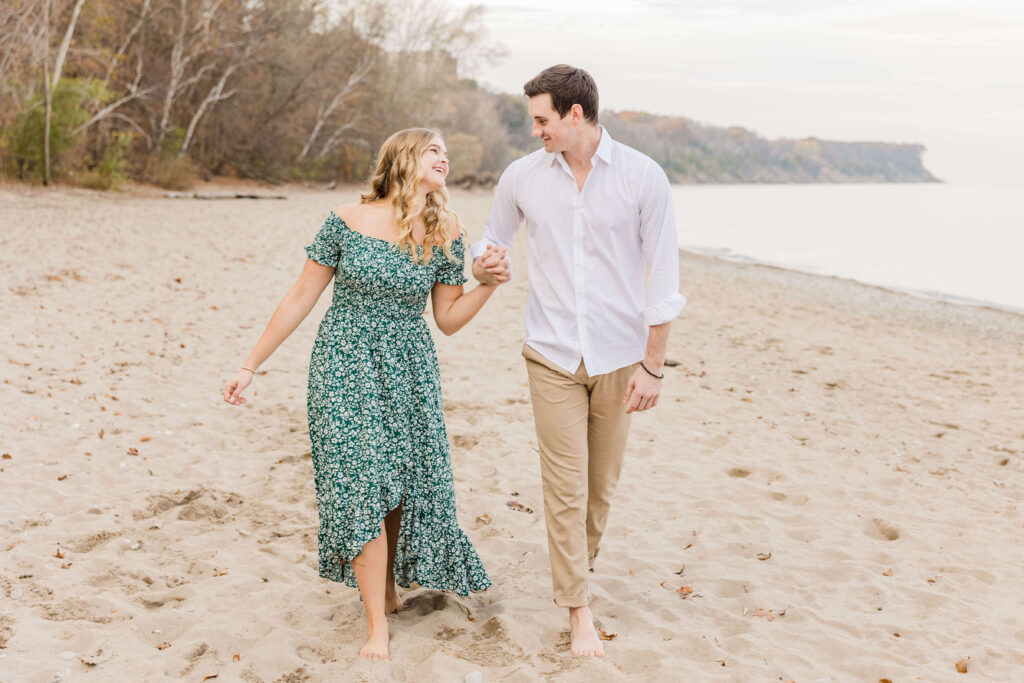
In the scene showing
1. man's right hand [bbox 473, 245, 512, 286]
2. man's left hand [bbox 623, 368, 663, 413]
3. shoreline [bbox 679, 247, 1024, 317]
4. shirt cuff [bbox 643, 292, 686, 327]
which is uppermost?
man's right hand [bbox 473, 245, 512, 286]

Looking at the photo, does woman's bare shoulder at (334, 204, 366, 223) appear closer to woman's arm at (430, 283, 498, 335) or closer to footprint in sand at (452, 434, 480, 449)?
woman's arm at (430, 283, 498, 335)

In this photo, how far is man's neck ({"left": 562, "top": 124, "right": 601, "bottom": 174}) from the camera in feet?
11.1

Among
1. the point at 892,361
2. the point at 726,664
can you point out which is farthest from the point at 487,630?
the point at 892,361

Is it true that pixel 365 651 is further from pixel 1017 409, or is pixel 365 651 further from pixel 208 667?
pixel 1017 409

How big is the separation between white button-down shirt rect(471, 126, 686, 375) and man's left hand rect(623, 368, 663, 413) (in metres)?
0.13

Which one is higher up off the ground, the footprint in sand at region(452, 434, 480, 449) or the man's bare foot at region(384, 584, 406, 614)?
the man's bare foot at region(384, 584, 406, 614)

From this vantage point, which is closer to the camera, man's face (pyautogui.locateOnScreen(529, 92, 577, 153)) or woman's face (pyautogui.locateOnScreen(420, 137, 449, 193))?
man's face (pyautogui.locateOnScreen(529, 92, 577, 153))

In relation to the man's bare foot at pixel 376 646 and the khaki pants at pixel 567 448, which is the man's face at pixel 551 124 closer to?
the khaki pants at pixel 567 448

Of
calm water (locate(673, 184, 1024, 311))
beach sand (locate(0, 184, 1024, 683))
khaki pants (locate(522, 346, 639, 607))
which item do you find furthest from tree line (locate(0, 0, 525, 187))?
khaki pants (locate(522, 346, 639, 607))

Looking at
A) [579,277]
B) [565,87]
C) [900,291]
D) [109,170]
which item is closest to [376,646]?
[579,277]

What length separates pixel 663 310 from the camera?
3357 mm

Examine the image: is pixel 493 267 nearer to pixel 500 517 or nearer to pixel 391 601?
pixel 391 601

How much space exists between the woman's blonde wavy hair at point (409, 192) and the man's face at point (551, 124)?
423mm

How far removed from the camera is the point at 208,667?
3262 millimetres
